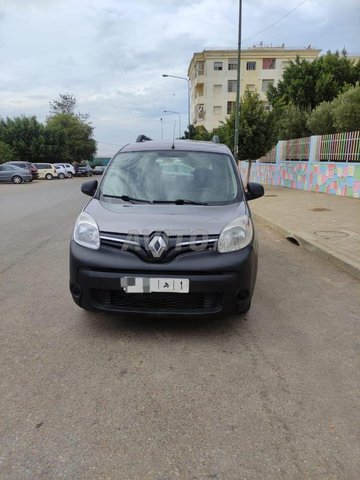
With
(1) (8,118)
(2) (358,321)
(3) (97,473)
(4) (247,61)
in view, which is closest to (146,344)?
(3) (97,473)

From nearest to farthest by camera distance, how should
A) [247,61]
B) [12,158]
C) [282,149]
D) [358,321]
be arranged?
[358,321], [282,149], [12,158], [247,61]

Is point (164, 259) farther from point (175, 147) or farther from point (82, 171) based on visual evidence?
point (82, 171)

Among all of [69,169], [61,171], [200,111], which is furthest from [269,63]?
[61,171]

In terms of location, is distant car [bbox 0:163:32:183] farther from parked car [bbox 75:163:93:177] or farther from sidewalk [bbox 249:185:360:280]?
sidewalk [bbox 249:185:360:280]

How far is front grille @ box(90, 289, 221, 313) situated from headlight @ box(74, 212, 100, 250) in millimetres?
408

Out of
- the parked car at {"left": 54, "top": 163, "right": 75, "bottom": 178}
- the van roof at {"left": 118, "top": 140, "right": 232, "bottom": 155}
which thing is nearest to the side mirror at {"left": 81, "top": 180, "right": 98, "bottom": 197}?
the van roof at {"left": 118, "top": 140, "right": 232, "bottom": 155}

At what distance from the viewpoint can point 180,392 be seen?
290 cm

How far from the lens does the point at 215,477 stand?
7.02ft

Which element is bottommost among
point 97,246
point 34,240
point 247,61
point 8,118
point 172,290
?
point 34,240

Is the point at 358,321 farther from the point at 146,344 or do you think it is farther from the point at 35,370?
the point at 35,370

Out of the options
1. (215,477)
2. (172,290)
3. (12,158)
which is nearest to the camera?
(215,477)

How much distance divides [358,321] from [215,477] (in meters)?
2.75

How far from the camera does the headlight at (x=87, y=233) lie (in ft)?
12.1

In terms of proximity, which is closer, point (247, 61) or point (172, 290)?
point (172, 290)
